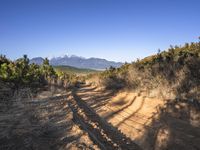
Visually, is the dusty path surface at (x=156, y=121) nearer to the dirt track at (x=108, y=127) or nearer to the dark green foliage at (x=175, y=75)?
the dirt track at (x=108, y=127)

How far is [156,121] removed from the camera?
28.5 ft

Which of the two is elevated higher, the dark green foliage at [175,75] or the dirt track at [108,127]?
the dark green foliage at [175,75]

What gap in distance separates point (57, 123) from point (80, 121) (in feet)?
2.70

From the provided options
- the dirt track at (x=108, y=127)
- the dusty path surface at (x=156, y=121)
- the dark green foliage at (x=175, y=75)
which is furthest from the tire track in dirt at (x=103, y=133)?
the dark green foliage at (x=175, y=75)

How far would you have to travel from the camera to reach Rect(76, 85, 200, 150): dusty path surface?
6.65 metres

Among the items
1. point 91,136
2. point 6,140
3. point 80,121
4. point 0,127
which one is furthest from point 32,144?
point 80,121

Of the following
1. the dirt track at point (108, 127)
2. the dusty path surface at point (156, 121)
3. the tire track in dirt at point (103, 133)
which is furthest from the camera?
the dusty path surface at point (156, 121)

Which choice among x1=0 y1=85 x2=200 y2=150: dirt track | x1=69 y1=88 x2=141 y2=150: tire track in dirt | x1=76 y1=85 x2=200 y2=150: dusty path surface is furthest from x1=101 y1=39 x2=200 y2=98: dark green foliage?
x1=69 y1=88 x2=141 y2=150: tire track in dirt

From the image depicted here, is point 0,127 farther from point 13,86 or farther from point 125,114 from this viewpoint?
point 13,86

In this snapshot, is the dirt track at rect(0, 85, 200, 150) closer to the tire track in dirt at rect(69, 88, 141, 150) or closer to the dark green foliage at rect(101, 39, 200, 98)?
the tire track in dirt at rect(69, 88, 141, 150)

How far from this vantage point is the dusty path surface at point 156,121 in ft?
21.8

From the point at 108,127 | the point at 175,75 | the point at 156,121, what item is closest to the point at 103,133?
the point at 108,127

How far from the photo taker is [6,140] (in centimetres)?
677

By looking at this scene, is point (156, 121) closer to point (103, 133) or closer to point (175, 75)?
point (103, 133)
